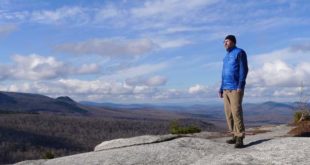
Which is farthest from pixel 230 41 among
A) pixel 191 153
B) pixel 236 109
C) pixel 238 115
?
pixel 191 153

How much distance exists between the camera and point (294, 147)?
16.0 metres

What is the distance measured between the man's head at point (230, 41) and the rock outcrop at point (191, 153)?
12.5 feet

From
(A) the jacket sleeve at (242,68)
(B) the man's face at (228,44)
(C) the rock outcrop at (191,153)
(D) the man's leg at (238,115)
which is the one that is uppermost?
(B) the man's face at (228,44)

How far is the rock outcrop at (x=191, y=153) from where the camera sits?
49.1 ft

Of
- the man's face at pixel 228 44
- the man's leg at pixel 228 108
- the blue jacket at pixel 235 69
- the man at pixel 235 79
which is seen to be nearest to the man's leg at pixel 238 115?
the man at pixel 235 79

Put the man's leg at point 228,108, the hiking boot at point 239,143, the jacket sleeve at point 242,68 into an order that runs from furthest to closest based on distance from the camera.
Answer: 1. the man's leg at point 228,108
2. the hiking boot at point 239,143
3. the jacket sleeve at point 242,68

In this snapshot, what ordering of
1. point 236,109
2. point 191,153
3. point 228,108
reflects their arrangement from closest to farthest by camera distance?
point 191,153, point 236,109, point 228,108

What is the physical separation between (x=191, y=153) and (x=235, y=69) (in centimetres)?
353

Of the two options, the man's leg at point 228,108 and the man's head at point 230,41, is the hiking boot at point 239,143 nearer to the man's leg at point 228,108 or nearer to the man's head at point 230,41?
the man's leg at point 228,108

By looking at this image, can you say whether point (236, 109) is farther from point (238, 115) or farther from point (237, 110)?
point (238, 115)

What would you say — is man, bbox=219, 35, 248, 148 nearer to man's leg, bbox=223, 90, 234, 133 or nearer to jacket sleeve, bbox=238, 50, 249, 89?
jacket sleeve, bbox=238, 50, 249, 89

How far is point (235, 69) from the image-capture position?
1802 centimetres

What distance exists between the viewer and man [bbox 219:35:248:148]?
1789cm

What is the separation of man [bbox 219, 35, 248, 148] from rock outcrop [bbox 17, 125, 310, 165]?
78 centimetres
